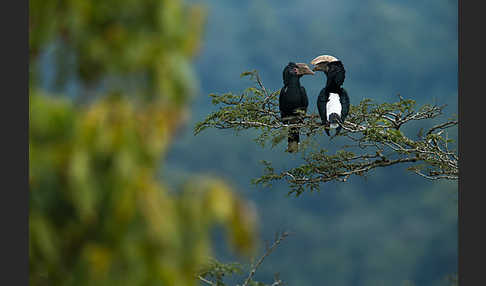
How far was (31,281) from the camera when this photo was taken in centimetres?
170

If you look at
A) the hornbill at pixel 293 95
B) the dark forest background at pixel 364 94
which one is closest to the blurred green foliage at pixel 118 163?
the hornbill at pixel 293 95

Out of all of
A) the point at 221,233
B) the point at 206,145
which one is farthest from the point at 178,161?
the point at 206,145

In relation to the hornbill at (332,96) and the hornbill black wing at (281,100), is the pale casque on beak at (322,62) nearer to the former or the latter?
the hornbill at (332,96)

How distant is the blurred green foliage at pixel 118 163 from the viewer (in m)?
1.53

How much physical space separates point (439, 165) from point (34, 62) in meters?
2.35

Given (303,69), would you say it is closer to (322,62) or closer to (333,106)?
(322,62)

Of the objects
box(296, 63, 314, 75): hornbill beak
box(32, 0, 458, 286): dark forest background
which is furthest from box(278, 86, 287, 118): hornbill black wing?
box(32, 0, 458, 286): dark forest background

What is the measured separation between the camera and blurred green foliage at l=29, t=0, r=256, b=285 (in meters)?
1.53

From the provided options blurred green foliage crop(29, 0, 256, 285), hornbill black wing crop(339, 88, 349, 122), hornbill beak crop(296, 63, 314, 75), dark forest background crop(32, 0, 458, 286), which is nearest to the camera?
blurred green foliage crop(29, 0, 256, 285)

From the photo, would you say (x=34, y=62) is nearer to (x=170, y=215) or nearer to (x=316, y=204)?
(x=170, y=215)

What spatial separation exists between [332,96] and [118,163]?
6.54 ft

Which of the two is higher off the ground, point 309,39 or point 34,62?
point 309,39

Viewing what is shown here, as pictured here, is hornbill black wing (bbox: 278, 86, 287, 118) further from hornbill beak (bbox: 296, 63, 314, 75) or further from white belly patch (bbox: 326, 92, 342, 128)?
white belly patch (bbox: 326, 92, 342, 128)

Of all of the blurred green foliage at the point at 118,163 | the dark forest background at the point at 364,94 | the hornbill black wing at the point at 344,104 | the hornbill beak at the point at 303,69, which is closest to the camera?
the blurred green foliage at the point at 118,163
